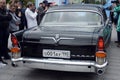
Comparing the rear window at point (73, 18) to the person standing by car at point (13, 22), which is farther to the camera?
the person standing by car at point (13, 22)

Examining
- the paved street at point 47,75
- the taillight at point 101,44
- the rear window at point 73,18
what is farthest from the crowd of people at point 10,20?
the taillight at point 101,44

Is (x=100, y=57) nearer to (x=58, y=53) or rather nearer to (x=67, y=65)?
(x=67, y=65)

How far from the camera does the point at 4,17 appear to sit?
6.94m

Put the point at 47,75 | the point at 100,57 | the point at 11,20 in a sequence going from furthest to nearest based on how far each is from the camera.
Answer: the point at 11,20, the point at 47,75, the point at 100,57

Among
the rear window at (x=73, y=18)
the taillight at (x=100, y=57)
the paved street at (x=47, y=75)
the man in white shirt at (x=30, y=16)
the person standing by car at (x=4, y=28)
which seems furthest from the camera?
the man in white shirt at (x=30, y=16)

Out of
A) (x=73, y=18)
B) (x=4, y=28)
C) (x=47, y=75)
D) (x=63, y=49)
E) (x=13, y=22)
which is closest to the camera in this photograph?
(x=63, y=49)

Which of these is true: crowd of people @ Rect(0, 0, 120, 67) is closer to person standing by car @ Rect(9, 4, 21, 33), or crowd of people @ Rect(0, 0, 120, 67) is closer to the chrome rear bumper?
person standing by car @ Rect(9, 4, 21, 33)

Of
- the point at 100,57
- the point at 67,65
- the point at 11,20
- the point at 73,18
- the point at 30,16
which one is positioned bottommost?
the point at 67,65

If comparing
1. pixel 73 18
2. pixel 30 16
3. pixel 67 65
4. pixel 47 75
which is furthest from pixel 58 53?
pixel 30 16

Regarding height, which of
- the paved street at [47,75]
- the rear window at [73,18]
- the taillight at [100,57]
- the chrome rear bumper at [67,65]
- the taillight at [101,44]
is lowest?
the paved street at [47,75]

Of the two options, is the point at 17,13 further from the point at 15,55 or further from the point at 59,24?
the point at 15,55

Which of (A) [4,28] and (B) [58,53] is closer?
(B) [58,53]

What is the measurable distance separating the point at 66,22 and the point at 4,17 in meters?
1.55

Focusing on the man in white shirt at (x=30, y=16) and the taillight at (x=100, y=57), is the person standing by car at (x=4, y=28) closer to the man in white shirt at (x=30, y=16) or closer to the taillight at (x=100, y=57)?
the man in white shirt at (x=30, y=16)
